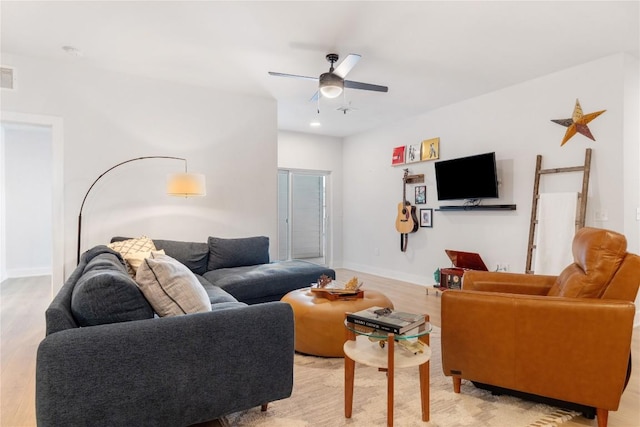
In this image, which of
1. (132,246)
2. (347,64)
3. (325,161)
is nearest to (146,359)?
(132,246)

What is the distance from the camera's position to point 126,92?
4102 millimetres

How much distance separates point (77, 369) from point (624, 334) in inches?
97.9

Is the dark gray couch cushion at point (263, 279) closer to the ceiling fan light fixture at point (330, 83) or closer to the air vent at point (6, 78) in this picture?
the ceiling fan light fixture at point (330, 83)

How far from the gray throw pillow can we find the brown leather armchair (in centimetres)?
172

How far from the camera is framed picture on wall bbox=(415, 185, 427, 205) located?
5457mm

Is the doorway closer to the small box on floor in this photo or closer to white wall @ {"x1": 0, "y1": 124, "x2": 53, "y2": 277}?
the small box on floor

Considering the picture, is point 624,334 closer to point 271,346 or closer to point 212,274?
point 271,346

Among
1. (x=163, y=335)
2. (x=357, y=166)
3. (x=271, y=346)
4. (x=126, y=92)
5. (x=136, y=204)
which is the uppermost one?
(x=126, y=92)

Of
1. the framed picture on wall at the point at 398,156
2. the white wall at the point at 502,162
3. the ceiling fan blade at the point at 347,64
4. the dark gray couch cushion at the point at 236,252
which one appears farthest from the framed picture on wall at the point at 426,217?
the ceiling fan blade at the point at 347,64

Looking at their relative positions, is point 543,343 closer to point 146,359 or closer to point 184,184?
point 146,359

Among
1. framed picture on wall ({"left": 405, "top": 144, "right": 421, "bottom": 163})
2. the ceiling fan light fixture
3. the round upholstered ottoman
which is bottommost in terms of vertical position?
the round upholstered ottoman

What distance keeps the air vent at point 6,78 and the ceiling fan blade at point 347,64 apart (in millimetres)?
3324

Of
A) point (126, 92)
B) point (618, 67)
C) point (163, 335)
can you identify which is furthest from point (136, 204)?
point (618, 67)

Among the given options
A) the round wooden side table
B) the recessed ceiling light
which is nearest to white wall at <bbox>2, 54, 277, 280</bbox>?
the recessed ceiling light
